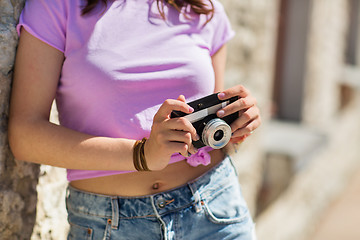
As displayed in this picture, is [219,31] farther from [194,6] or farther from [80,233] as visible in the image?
[80,233]

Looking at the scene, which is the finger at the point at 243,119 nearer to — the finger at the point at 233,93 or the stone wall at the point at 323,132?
the finger at the point at 233,93

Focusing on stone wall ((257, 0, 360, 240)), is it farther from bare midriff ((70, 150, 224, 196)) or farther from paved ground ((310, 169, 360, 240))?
bare midriff ((70, 150, 224, 196))

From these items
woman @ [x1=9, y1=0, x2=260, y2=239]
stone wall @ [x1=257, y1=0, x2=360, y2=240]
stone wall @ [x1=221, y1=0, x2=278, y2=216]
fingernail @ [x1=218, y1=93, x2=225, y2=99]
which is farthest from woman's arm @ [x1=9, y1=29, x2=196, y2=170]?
stone wall @ [x1=257, y1=0, x2=360, y2=240]

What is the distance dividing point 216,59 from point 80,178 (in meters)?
0.56

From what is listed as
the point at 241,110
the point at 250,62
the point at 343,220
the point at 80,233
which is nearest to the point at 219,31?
the point at 241,110

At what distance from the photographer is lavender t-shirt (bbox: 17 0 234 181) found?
1184 mm

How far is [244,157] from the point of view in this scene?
3047 mm

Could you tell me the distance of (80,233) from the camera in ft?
4.06

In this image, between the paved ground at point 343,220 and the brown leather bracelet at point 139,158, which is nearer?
the brown leather bracelet at point 139,158

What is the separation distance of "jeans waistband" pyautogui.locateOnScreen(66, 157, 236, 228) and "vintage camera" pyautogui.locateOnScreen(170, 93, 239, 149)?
6.8 inches

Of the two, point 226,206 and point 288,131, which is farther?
point 288,131

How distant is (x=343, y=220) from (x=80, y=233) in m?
4.38

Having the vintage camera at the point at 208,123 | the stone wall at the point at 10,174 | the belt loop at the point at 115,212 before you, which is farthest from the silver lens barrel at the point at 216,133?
the stone wall at the point at 10,174

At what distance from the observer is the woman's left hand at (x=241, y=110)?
1.17 metres
